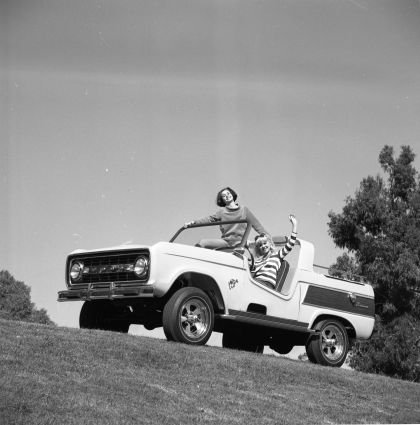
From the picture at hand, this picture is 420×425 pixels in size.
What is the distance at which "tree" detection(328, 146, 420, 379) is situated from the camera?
28.9 metres

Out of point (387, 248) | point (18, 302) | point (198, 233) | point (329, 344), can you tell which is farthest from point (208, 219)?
point (18, 302)

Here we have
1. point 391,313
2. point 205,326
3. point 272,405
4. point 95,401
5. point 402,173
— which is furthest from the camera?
point 402,173

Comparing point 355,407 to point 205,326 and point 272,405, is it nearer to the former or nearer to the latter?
point 272,405

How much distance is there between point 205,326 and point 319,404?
193 cm

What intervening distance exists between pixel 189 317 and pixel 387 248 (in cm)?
1982

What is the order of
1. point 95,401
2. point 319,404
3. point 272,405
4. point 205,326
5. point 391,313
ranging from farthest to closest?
point 391,313 → point 205,326 → point 319,404 → point 272,405 → point 95,401

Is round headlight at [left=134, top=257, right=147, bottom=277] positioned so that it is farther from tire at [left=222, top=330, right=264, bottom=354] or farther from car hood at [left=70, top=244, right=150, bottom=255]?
tire at [left=222, top=330, right=264, bottom=354]

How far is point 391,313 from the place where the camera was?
29.2 metres

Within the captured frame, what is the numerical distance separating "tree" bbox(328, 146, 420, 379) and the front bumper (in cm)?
1771

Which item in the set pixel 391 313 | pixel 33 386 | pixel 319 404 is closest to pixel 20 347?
pixel 33 386

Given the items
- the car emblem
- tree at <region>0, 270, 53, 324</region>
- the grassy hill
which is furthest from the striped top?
tree at <region>0, 270, 53, 324</region>

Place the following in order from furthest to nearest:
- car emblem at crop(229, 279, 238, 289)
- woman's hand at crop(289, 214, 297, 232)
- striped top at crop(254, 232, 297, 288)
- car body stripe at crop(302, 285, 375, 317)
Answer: car body stripe at crop(302, 285, 375, 317) → woman's hand at crop(289, 214, 297, 232) → striped top at crop(254, 232, 297, 288) → car emblem at crop(229, 279, 238, 289)

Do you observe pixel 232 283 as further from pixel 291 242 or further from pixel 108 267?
pixel 108 267

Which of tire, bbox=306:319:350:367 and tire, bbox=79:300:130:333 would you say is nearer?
tire, bbox=79:300:130:333
